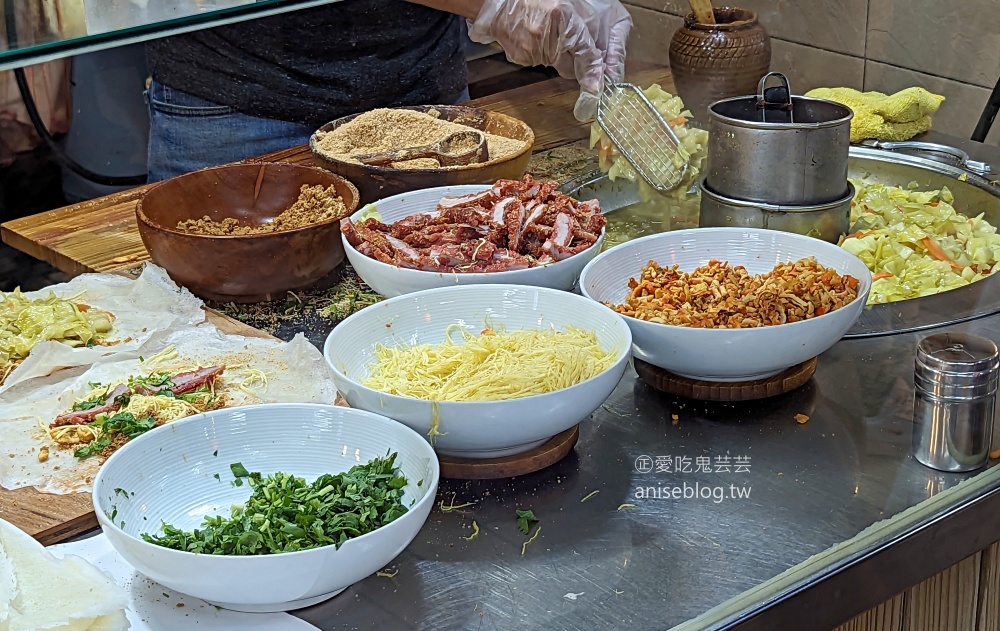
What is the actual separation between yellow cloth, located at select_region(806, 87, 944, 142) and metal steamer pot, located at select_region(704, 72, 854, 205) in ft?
0.19

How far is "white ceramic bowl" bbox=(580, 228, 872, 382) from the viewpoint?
1233 mm

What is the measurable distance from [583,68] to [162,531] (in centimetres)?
130

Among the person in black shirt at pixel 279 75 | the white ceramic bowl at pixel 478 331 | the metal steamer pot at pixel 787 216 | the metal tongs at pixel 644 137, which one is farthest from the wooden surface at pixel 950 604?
the person in black shirt at pixel 279 75

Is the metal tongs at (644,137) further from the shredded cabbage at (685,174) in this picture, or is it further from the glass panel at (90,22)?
the glass panel at (90,22)

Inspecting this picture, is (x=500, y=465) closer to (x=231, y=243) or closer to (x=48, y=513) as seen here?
(x=48, y=513)

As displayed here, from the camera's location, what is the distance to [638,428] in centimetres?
126

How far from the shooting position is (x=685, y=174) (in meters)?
1.70

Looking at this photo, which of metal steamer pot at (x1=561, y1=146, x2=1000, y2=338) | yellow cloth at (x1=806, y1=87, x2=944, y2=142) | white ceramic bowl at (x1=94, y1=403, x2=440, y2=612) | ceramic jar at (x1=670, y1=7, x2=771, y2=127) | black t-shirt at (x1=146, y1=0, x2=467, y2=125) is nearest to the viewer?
white ceramic bowl at (x1=94, y1=403, x2=440, y2=612)

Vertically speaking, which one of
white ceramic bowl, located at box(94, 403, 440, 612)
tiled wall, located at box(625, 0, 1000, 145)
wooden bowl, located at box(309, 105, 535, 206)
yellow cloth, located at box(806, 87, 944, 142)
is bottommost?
white ceramic bowl, located at box(94, 403, 440, 612)

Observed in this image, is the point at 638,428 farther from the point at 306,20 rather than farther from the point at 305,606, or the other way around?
the point at 306,20

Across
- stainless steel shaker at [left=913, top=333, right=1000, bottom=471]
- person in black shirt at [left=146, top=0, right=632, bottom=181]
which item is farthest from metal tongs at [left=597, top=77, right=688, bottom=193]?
stainless steel shaker at [left=913, top=333, right=1000, bottom=471]

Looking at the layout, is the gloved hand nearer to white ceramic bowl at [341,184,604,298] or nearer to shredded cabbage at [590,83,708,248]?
shredded cabbage at [590,83,708,248]

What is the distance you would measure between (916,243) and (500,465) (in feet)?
2.65

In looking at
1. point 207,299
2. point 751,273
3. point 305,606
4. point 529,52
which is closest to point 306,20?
point 529,52
